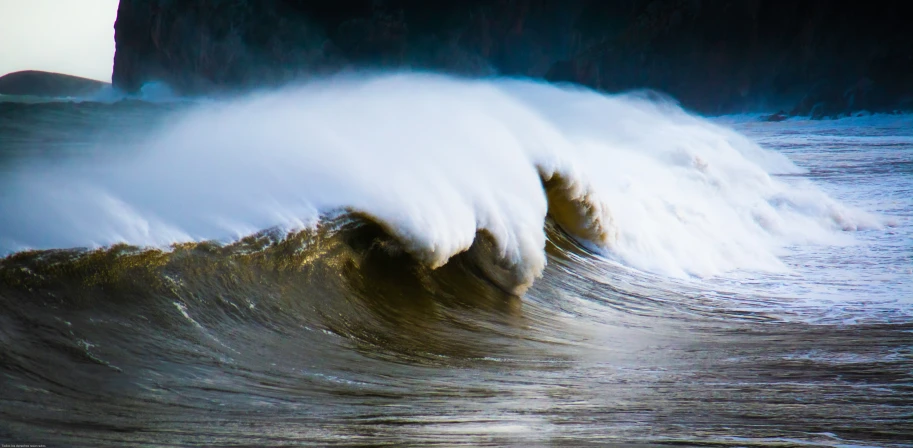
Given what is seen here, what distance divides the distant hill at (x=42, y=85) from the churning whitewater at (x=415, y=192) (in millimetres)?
18226

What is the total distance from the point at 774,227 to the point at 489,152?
5064 millimetres

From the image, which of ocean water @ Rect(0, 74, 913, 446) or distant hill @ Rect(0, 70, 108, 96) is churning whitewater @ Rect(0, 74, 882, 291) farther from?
distant hill @ Rect(0, 70, 108, 96)

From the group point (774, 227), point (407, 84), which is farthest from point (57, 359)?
point (774, 227)

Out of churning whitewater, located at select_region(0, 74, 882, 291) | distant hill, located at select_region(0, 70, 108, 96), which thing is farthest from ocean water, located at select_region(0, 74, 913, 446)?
distant hill, located at select_region(0, 70, 108, 96)

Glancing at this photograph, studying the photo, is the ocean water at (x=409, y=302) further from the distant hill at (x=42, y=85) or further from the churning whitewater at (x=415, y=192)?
the distant hill at (x=42, y=85)

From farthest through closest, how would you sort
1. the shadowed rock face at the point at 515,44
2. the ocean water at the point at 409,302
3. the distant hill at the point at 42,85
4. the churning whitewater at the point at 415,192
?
the shadowed rock face at the point at 515,44 < the distant hill at the point at 42,85 < the churning whitewater at the point at 415,192 < the ocean water at the point at 409,302

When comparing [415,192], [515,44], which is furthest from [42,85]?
[515,44]

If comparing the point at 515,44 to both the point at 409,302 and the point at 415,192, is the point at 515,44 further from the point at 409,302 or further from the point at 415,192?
the point at 409,302

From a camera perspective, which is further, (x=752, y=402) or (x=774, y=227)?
(x=774, y=227)

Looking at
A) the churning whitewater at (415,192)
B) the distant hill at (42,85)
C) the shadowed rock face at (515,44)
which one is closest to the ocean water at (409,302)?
the churning whitewater at (415,192)

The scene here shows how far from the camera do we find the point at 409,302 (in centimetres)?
539

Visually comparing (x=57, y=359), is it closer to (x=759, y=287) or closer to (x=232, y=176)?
(x=232, y=176)

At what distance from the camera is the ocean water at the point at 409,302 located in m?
3.16

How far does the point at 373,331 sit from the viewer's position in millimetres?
4676
